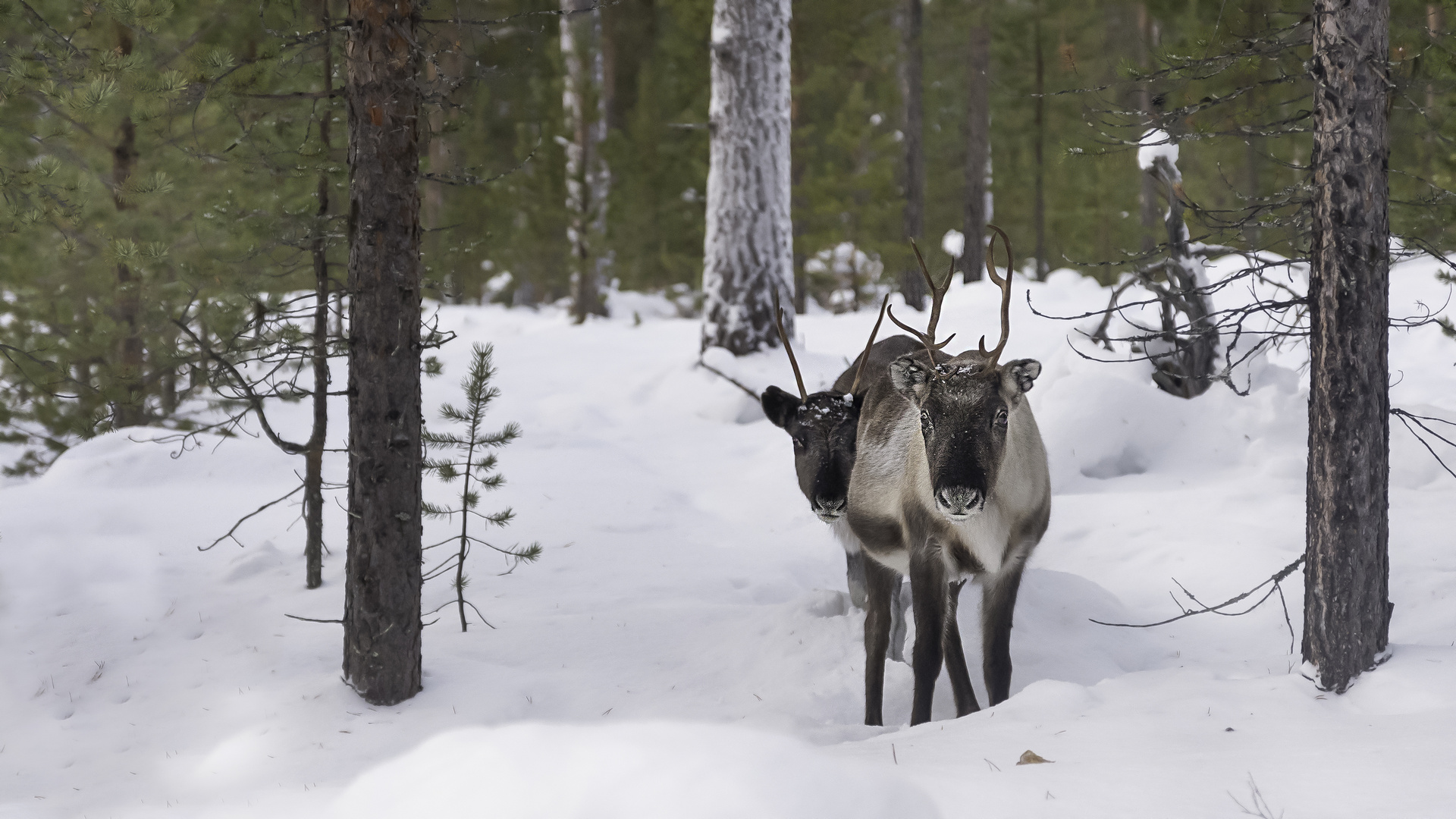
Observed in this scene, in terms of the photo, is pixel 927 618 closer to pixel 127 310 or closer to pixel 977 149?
pixel 127 310

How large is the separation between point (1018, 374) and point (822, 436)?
122 cm

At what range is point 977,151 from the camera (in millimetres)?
17719

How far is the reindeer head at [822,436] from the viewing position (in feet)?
17.0

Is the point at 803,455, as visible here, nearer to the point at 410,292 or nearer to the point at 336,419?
the point at 410,292

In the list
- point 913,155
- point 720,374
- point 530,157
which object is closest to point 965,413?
point 530,157

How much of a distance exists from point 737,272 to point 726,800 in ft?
28.0

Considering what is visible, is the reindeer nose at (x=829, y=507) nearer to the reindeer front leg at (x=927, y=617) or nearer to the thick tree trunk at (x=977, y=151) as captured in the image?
the reindeer front leg at (x=927, y=617)

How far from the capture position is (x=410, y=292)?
480cm

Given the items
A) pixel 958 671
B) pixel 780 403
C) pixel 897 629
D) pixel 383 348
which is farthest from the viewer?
pixel 897 629

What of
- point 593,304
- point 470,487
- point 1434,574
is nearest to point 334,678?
point 470,487

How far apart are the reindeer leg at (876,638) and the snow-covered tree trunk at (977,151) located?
12.7m

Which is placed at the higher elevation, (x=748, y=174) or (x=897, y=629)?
(x=748, y=174)

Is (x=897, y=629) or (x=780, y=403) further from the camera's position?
(x=897, y=629)

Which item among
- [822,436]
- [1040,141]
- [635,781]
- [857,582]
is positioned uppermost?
[1040,141]
